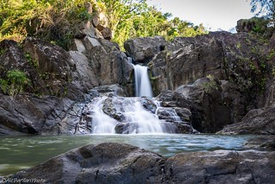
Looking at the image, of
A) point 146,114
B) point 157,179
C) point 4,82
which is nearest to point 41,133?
point 4,82

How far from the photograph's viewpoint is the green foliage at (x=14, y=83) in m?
11.0

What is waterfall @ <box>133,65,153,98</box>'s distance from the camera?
1745cm

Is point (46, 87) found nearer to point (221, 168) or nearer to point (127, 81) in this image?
point (127, 81)

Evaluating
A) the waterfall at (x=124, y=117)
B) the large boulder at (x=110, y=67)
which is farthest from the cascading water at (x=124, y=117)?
the large boulder at (x=110, y=67)

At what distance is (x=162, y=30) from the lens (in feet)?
111

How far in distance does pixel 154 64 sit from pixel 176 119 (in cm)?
716

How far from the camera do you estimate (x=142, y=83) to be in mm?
17875

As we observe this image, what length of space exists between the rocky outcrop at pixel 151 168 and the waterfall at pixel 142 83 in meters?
14.2

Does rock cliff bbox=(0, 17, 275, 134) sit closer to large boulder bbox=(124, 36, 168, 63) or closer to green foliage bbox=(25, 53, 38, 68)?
green foliage bbox=(25, 53, 38, 68)

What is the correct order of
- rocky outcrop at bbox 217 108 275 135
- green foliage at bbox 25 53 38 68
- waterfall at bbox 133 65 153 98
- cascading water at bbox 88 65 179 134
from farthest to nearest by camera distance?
waterfall at bbox 133 65 153 98 → green foliage at bbox 25 53 38 68 → cascading water at bbox 88 65 179 134 → rocky outcrop at bbox 217 108 275 135

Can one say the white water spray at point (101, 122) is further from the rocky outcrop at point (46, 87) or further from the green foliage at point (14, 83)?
the green foliage at point (14, 83)

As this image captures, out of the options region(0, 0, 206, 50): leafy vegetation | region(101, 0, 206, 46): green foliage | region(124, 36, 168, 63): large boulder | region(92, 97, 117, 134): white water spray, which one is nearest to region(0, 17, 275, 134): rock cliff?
region(92, 97, 117, 134): white water spray

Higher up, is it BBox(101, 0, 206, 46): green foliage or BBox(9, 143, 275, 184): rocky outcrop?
BBox(101, 0, 206, 46): green foliage

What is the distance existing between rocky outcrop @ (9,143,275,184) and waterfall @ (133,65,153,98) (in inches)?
559
